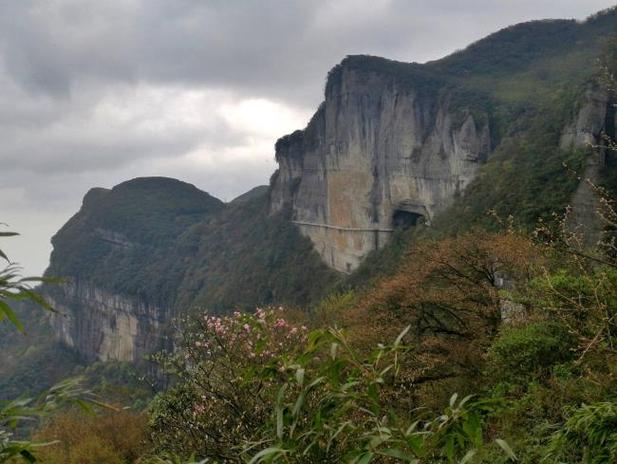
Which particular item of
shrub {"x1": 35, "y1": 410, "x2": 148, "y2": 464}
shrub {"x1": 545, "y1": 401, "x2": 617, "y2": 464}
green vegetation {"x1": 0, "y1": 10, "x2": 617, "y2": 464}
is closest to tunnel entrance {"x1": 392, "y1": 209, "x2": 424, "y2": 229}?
green vegetation {"x1": 0, "y1": 10, "x2": 617, "y2": 464}

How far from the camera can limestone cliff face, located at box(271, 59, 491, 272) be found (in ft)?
161

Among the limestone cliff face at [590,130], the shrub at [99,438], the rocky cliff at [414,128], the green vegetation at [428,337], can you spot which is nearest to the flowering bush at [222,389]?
the green vegetation at [428,337]

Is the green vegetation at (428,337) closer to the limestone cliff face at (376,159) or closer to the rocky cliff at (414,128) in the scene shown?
the rocky cliff at (414,128)

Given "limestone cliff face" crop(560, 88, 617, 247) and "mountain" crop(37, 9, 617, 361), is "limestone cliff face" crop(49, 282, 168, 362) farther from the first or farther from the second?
"limestone cliff face" crop(560, 88, 617, 247)

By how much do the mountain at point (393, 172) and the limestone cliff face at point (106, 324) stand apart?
0.26m

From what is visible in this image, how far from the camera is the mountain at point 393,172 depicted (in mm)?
35000

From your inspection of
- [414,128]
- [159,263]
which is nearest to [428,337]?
[414,128]

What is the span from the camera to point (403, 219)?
54344 mm

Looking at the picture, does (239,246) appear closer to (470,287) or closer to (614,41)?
(614,41)

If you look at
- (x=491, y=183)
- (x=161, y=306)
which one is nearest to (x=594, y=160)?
(x=491, y=183)

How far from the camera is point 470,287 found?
49.8ft

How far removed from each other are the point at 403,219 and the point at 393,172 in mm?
3821

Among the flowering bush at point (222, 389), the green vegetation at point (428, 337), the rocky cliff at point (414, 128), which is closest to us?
the green vegetation at point (428, 337)

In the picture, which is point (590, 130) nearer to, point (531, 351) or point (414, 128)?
point (414, 128)
